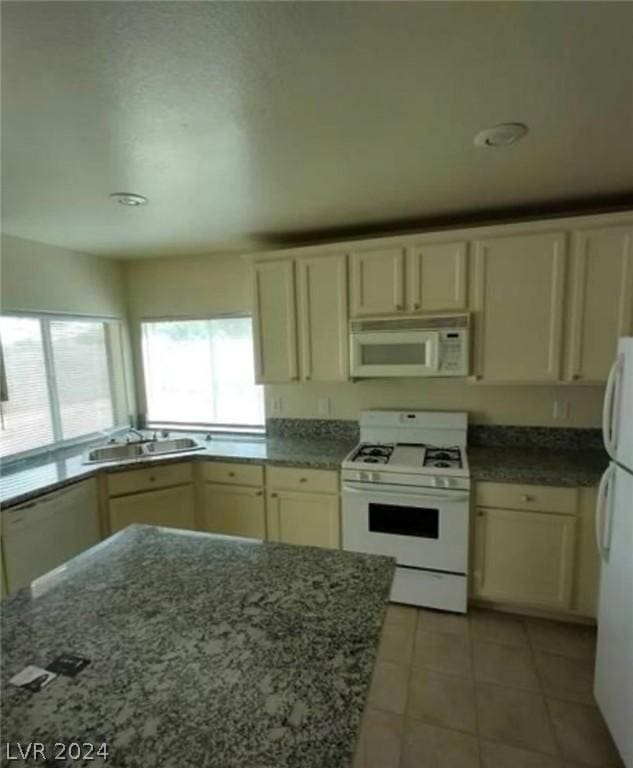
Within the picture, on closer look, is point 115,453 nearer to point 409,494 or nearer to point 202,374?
point 202,374

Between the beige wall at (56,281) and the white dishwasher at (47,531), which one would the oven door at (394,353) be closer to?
the white dishwasher at (47,531)

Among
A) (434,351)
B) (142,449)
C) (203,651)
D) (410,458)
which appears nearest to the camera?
(203,651)

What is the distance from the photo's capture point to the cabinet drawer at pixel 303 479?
8.63 ft

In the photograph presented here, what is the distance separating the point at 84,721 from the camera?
0.78 metres

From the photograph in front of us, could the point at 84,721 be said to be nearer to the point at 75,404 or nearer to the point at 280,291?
the point at 280,291

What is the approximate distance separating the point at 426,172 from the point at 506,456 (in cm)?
175

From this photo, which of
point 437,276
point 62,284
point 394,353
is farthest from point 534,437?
point 62,284

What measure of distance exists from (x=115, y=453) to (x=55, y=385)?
2.19ft

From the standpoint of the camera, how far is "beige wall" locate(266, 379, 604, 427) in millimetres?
2658

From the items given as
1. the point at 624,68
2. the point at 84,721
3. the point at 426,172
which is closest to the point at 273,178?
the point at 426,172

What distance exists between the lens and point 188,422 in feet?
12.1

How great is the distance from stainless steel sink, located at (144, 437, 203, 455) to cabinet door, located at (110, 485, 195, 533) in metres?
0.42

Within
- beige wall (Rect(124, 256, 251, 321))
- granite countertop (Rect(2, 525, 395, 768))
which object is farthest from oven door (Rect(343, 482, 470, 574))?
beige wall (Rect(124, 256, 251, 321))

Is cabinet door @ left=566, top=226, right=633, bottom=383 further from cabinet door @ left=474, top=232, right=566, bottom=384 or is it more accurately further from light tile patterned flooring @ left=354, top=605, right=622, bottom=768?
light tile patterned flooring @ left=354, top=605, right=622, bottom=768
